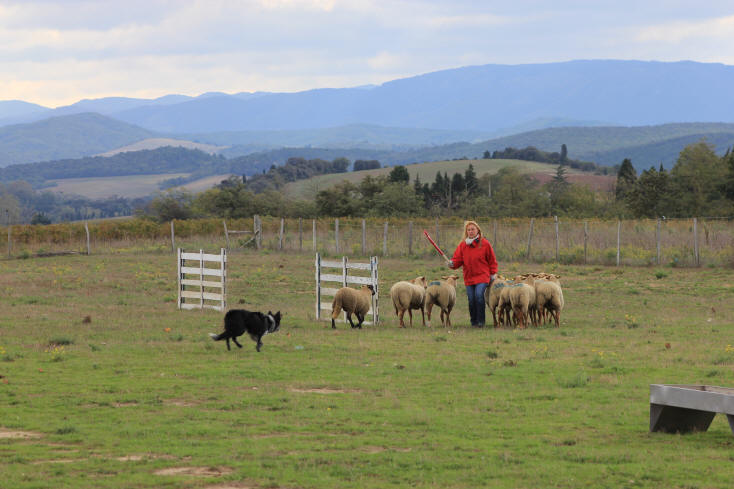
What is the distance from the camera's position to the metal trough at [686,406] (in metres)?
8.54

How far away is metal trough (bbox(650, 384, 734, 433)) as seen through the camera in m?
8.54

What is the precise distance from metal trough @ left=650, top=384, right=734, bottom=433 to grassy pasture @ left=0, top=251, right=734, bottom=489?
0.18m

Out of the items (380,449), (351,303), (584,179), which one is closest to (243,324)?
(351,303)

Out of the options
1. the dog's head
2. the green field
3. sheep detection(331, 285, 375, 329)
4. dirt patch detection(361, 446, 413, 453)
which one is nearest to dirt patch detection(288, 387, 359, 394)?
dirt patch detection(361, 446, 413, 453)

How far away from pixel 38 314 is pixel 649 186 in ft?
188

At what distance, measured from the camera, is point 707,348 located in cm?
1545

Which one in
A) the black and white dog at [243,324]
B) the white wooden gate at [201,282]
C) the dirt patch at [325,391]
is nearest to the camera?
the dirt patch at [325,391]

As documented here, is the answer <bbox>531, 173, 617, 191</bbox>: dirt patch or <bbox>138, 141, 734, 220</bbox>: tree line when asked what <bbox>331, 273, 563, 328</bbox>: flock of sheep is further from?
<bbox>531, 173, 617, 191</bbox>: dirt patch

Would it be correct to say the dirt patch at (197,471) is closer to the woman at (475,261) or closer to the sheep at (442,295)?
the woman at (475,261)

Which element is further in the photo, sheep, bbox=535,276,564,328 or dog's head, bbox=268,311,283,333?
sheep, bbox=535,276,564,328

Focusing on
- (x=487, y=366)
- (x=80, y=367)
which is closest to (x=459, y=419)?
(x=487, y=366)

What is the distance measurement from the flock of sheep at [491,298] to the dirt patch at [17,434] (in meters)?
10.5

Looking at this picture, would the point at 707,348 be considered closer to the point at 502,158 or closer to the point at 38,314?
the point at 38,314

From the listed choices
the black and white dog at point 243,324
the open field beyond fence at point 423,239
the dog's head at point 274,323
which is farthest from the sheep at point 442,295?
the open field beyond fence at point 423,239
